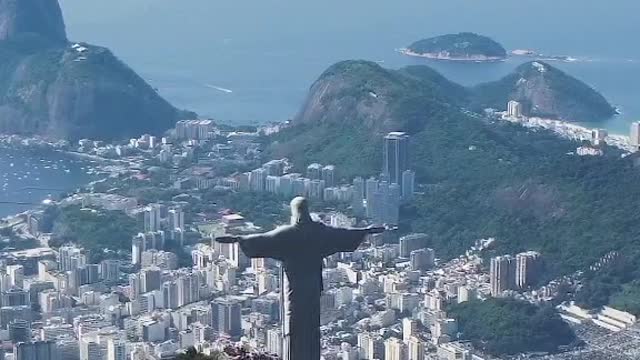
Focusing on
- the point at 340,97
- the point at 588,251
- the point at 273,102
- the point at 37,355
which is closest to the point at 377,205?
the point at 588,251

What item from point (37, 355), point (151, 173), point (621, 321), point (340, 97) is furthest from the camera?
point (340, 97)

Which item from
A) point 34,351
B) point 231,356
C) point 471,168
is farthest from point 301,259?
point 471,168

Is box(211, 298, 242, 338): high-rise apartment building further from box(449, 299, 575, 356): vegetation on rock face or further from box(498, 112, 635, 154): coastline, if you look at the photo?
box(498, 112, 635, 154): coastline

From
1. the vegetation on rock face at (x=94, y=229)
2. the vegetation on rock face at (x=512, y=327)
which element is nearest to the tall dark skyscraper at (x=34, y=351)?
the vegetation on rock face at (x=512, y=327)

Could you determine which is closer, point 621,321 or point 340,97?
point 621,321

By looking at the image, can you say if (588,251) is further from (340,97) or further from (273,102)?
(273,102)

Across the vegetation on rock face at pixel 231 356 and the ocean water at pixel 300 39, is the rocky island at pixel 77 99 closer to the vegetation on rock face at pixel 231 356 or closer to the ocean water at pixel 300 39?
the ocean water at pixel 300 39

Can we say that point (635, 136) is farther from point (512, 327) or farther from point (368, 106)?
point (512, 327)

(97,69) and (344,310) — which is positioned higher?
(97,69)

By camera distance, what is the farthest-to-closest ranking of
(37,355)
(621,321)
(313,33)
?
1. (313,33)
2. (621,321)
3. (37,355)
